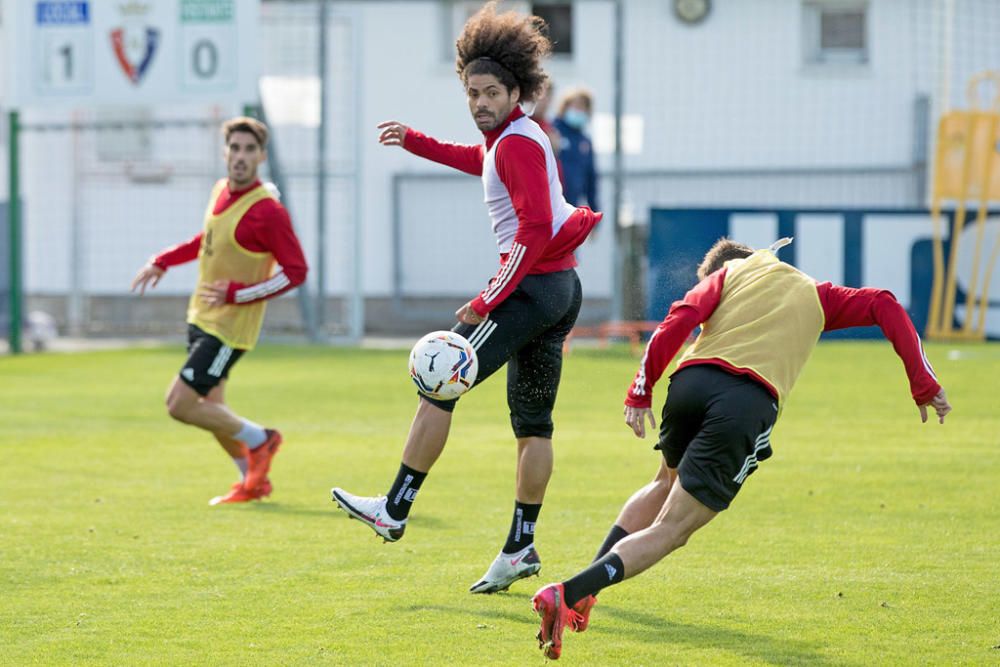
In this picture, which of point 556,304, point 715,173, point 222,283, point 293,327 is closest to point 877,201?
point 715,173

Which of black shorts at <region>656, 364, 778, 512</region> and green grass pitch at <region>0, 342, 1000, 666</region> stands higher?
black shorts at <region>656, 364, 778, 512</region>

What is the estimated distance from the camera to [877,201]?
21.9 metres

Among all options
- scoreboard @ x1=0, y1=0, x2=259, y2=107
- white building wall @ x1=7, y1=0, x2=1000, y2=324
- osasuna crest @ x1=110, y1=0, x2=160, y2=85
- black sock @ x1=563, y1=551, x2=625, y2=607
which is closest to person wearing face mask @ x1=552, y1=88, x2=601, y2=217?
scoreboard @ x1=0, y1=0, x2=259, y2=107

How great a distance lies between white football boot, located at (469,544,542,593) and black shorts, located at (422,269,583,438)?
1.59 ft

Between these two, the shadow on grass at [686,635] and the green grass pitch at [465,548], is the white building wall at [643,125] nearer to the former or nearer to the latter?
the green grass pitch at [465,548]

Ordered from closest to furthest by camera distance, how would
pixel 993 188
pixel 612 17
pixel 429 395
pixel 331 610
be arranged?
pixel 331 610 < pixel 429 395 < pixel 993 188 < pixel 612 17

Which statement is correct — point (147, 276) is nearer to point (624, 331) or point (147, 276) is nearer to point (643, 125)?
point (624, 331)

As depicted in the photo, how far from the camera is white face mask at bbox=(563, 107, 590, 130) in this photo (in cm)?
1597

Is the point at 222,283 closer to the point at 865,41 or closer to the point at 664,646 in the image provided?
the point at 664,646

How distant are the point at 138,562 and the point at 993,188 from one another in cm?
1450

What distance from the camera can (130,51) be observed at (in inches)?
692

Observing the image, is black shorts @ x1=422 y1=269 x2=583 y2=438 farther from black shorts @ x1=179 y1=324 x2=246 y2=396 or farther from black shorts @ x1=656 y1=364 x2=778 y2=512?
black shorts @ x1=179 y1=324 x2=246 y2=396

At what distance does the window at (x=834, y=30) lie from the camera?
929 inches

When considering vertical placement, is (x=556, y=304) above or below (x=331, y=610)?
above
